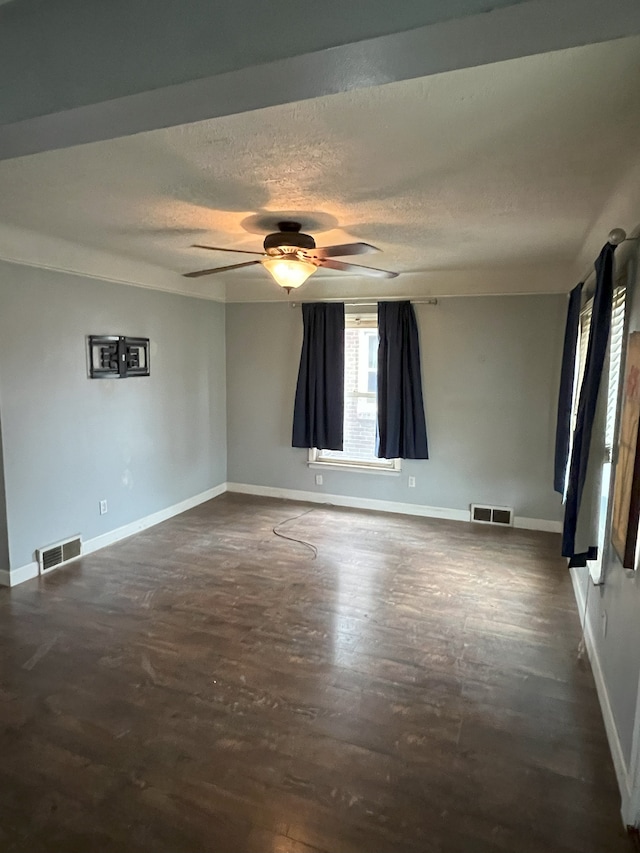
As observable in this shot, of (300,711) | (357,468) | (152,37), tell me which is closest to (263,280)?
(357,468)

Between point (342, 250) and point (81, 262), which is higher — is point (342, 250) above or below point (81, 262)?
below

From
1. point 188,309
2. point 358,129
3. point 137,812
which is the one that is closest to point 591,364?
point 358,129

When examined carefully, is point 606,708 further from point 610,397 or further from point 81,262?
point 81,262

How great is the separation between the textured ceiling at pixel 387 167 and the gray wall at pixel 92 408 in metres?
0.63

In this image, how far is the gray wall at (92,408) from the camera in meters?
3.68

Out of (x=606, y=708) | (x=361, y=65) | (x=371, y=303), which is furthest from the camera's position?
(x=371, y=303)

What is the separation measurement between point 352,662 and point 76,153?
272cm

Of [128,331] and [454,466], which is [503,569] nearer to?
[454,466]

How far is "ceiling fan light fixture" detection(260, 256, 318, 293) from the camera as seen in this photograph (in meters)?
2.98

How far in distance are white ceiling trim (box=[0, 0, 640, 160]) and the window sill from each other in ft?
14.6

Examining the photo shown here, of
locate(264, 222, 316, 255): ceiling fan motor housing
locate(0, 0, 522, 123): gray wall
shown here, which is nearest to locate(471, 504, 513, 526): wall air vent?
locate(264, 222, 316, 255): ceiling fan motor housing

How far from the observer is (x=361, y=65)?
1.05m

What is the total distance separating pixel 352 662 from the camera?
2.83 m

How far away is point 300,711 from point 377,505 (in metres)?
3.25
